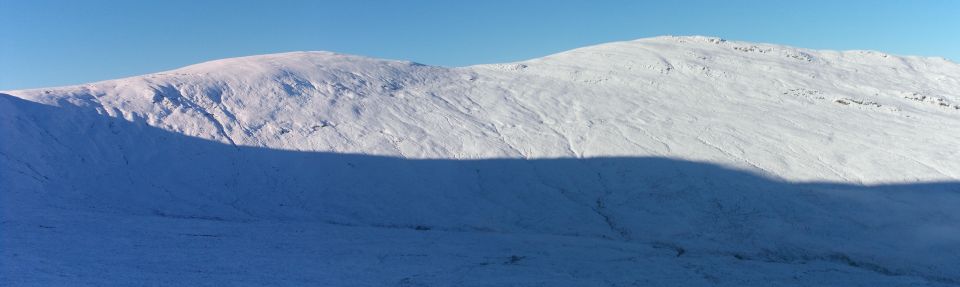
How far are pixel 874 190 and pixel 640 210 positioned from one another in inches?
214

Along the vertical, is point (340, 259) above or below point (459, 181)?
below

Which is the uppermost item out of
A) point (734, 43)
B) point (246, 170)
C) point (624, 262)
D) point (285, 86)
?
point (734, 43)

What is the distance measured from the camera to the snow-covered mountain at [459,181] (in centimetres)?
995

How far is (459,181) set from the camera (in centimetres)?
1384

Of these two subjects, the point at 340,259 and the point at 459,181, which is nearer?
the point at 340,259

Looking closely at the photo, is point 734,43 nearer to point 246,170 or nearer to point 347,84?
point 347,84

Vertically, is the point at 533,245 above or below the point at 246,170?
below

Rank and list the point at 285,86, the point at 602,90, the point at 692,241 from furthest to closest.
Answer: the point at 602,90
the point at 285,86
the point at 692,241

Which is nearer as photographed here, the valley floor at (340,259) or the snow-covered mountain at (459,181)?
the valley floor at (340,259)

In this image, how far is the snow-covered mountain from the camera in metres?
9.95

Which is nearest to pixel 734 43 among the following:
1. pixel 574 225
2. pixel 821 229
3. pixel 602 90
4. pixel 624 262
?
pixel 602 90

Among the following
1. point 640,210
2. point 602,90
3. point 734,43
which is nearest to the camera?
point 640,210

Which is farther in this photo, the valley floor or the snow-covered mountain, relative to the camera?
the snow-covered mountain

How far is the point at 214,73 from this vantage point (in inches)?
658
